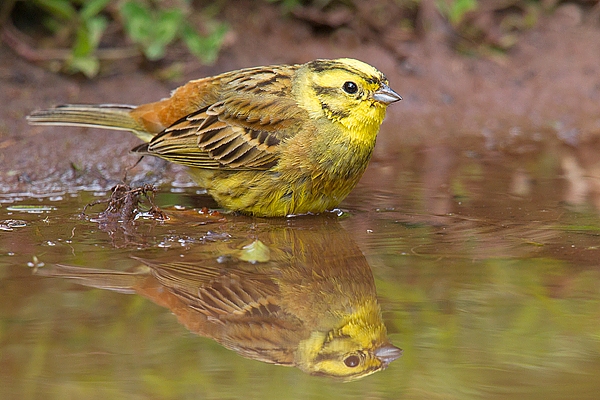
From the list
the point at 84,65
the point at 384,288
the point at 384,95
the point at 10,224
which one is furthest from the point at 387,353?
the point at 84,65

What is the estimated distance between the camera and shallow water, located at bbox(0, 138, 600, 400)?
3068 millimetres

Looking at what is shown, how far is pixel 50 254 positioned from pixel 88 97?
3245 millimetres

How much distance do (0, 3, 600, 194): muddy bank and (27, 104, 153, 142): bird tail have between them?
1.11ft

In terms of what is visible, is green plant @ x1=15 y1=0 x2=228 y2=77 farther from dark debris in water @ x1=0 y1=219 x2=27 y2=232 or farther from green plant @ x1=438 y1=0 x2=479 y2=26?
dark debris in water @ x1=0 y1=219 x2=27 y2=232

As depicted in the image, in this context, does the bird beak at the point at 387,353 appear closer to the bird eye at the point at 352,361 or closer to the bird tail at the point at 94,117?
the bird eye at the point at 352,361

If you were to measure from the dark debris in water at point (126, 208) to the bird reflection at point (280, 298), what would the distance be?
748 mm

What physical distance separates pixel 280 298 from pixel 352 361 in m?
0.64

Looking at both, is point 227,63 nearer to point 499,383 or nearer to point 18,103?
point 18,103

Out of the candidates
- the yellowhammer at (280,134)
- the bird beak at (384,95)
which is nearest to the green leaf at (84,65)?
the yellowhammer at (280,134)

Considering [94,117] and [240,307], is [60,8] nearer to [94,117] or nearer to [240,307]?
[94,117]

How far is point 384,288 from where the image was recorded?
396 centimetres

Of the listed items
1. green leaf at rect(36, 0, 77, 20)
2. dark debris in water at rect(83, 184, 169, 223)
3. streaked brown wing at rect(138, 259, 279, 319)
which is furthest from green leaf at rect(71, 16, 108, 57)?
streaked brown wing at rect(138, 259, 279, 319)

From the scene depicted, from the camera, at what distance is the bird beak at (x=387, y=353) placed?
3266 millimetres

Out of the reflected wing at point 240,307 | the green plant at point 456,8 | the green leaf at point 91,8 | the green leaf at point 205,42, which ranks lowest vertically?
the reflected wing at point 240,307
